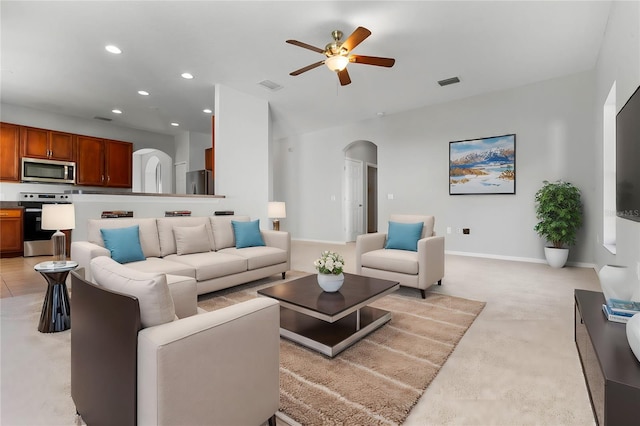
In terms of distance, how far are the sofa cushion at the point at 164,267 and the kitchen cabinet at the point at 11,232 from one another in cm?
431

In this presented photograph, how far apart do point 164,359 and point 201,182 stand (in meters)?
6.68

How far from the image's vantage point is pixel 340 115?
6684 mm

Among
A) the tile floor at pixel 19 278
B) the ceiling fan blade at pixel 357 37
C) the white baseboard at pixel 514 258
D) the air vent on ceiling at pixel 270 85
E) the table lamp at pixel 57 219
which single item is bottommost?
the tile floor at pixel 19 278

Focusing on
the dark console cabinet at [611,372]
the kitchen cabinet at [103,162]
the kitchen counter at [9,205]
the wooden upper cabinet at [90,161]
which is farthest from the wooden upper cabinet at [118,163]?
the dark console cabinet at [611,372]

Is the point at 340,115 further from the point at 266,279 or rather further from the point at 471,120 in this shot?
the point at 266,279

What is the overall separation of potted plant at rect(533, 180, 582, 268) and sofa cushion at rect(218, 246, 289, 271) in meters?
3.81

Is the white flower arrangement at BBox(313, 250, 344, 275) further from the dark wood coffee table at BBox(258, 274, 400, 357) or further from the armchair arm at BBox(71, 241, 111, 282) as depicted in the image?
the armchair arm at BBox(71, 241, 111, 282)

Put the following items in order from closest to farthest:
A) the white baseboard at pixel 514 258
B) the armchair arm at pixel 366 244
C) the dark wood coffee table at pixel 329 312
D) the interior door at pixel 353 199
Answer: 1. the dark wood coffee table at pixel 329 312
2. the armchair arm at pixel 366 244
3. the white baseboard at pixel 514 258
4. the interior door at pixel 353 199

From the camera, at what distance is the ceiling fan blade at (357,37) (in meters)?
2.83

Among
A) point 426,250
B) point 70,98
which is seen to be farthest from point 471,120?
point 70,98

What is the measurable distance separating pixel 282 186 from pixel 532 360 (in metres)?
7.12

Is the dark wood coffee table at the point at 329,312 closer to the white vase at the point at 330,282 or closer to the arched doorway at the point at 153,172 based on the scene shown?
the white vase at the point at 330,282

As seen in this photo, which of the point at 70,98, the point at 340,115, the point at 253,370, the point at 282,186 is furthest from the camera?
the point at 282,186

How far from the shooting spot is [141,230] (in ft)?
10.6
